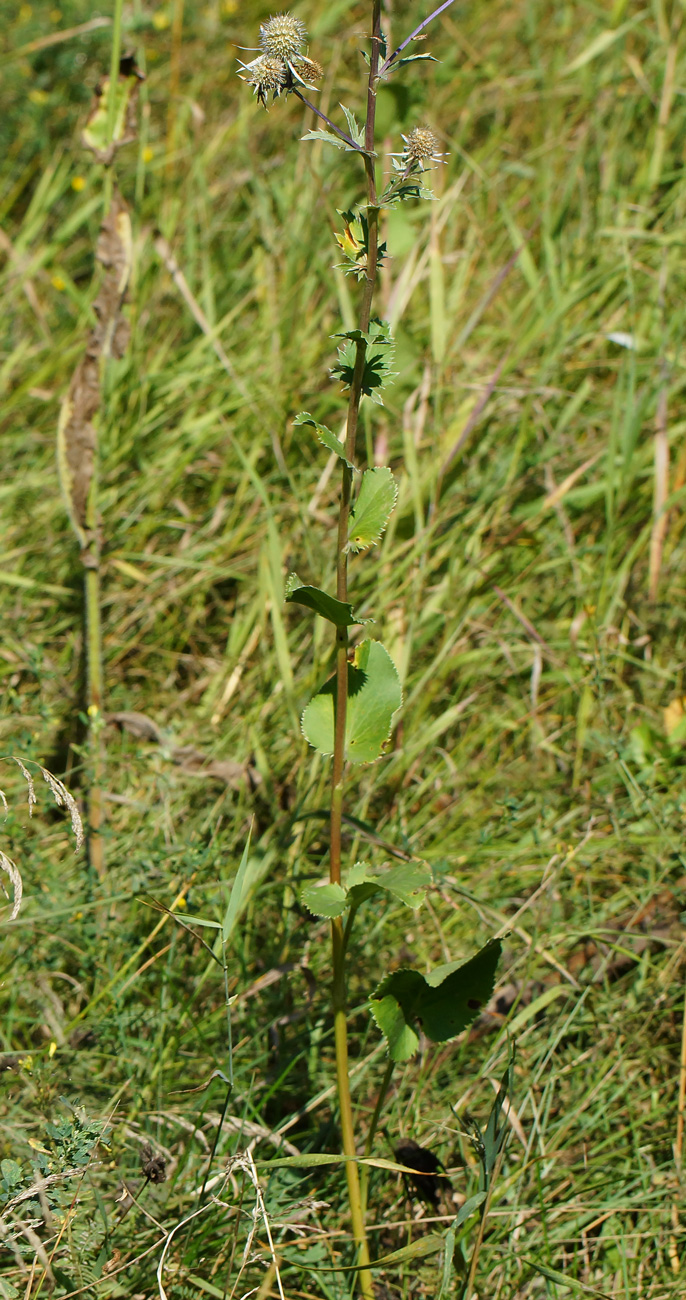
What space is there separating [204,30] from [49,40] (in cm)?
81

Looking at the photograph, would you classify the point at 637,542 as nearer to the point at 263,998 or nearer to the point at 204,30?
the point at 263,998

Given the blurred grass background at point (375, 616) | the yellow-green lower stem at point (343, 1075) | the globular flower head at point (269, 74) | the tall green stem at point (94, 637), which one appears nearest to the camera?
the globular flower head at point (269, 74)

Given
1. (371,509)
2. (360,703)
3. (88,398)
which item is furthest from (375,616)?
(371,509)

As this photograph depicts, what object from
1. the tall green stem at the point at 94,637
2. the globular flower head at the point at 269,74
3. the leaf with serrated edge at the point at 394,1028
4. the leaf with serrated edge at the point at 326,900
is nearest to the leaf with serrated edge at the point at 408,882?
the leaf with serrated edge at the point at 326,900

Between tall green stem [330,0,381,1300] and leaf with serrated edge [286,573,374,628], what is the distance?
0.09 feet

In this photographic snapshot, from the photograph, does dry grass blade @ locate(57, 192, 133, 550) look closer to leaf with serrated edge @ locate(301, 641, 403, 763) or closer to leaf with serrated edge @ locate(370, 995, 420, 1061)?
leaf with serrated edge @ locate(301, 641, 403, 763)

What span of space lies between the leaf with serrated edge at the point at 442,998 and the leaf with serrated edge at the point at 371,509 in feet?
1.90

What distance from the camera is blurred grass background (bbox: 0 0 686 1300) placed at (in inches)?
65.2

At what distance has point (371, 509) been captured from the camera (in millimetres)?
1308

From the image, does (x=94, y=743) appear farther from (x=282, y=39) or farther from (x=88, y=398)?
(x=282, y=39)

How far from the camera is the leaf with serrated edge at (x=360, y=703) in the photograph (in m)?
1.40

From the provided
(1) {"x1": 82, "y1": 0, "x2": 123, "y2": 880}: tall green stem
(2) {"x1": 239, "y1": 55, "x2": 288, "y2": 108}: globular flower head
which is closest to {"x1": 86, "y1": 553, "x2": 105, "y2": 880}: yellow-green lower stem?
(1) {"x1": 82, "y1": 0, "x2": 123, "y2": 880}: tall green stem

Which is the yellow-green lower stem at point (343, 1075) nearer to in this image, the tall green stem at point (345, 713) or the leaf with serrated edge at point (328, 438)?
the tall green stem at point (345, 713)

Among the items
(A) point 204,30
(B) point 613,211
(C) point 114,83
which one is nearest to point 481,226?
(B) point 613,211
